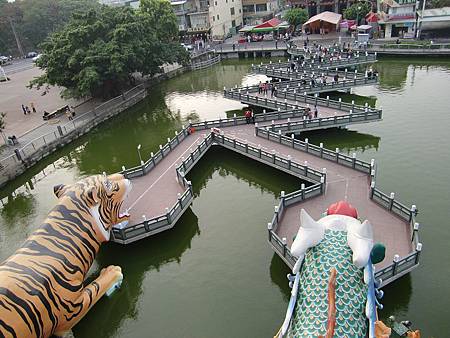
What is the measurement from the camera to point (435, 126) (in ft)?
93.5

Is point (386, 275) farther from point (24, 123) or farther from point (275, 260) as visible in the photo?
point (24, 123)

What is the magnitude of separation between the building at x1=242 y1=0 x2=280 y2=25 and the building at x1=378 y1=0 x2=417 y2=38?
2554 centimetres

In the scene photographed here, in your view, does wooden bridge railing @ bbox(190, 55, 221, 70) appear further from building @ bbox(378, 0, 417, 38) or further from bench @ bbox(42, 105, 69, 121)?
building @ bbox(378, 0, 417, 38)

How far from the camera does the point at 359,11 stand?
56.7 metres

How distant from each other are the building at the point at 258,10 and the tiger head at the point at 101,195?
206ft

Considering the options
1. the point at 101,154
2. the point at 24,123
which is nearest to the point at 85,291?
the point at 101,154

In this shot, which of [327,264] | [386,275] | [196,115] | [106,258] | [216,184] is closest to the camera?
[327,264]

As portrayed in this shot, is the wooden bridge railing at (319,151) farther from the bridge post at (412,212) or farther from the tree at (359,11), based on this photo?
the tree at (359,11)

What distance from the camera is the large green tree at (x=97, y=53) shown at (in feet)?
119

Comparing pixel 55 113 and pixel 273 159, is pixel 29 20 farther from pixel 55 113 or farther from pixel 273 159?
pixel 273 159

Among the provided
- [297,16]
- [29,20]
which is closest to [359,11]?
[297,16]

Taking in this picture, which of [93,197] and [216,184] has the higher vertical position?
[93,197]

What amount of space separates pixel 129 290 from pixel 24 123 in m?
27.4

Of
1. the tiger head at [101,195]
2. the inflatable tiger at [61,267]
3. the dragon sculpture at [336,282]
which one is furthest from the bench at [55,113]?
the dragon sculpture at [336,282]
